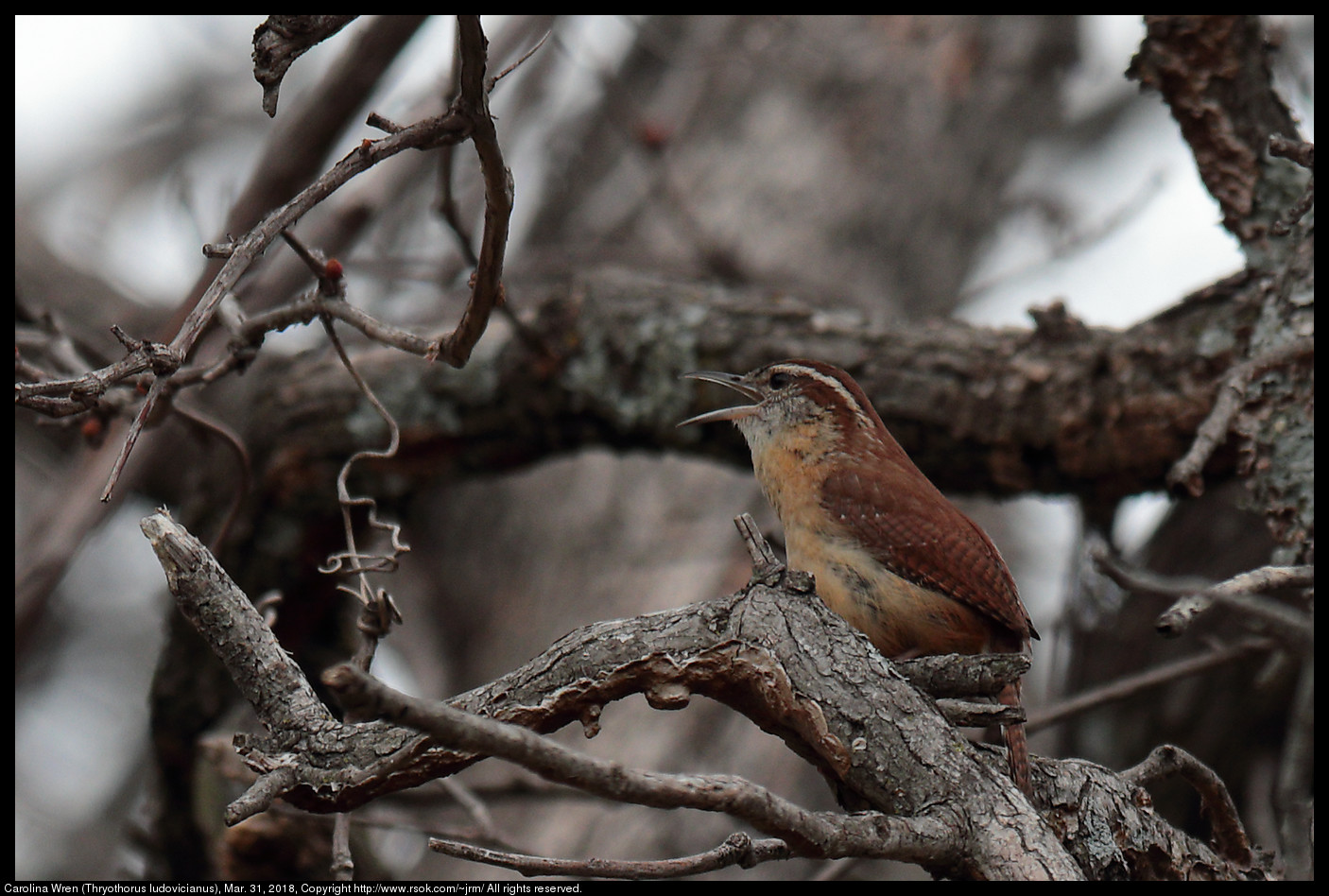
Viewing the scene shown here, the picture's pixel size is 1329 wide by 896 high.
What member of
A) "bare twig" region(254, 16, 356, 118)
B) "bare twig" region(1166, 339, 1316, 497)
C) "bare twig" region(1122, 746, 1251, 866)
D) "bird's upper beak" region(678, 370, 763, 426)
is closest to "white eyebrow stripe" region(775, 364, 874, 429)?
"bird's upper beak" region(678, 370, 763, 426)

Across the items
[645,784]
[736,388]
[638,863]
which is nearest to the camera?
[645,784]

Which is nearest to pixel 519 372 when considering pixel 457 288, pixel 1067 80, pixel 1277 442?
pixel 457 288

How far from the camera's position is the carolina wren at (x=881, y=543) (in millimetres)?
2896

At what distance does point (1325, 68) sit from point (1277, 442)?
121 centimetres

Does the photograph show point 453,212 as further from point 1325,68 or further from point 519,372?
point 1325,68

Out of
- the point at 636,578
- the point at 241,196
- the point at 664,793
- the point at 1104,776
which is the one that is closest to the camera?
the point at 664,793

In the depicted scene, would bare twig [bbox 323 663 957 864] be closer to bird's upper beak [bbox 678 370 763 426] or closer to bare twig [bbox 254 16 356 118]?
bare twig [bbox 254 16 356 118]

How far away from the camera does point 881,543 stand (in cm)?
298

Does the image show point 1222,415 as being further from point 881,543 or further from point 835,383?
point 835,383

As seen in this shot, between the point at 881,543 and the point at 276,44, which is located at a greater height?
the point at 276,44

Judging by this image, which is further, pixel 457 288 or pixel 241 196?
pixel 457 288

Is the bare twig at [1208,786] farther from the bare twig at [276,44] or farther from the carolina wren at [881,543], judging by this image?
the bare twig at [276,44]

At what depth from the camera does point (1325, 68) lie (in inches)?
139

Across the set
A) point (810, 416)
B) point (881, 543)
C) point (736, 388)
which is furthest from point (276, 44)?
point (736, 388)
